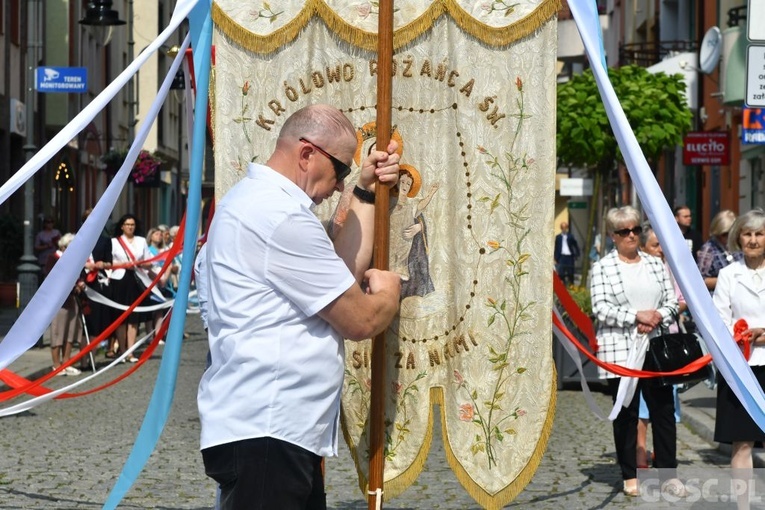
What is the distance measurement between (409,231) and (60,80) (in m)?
16.7

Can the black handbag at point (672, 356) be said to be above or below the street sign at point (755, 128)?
below

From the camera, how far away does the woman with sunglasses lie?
848 cm

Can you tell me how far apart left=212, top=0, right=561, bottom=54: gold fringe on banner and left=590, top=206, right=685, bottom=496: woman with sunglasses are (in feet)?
9.70

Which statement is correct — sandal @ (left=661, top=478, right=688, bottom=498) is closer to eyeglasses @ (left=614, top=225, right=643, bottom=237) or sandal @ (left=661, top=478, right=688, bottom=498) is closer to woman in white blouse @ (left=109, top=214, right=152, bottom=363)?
eyeglasses @ (left=614, top=225, right=643, bottom=237)

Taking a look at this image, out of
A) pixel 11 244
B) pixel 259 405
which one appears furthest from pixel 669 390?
pixel 11 244

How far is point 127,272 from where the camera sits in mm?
17547

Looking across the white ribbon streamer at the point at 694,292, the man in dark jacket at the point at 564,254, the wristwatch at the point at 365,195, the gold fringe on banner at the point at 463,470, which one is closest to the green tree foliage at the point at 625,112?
the gold fringe on banner at the point at 463,470

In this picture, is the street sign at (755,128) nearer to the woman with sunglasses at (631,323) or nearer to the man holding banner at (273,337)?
the woman with sunglasses at (631,323)

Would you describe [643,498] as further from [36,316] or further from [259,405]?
[259,405]

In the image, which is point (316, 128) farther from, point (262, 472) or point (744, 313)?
point (744, 313)

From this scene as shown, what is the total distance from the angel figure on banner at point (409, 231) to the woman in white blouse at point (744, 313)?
241cm

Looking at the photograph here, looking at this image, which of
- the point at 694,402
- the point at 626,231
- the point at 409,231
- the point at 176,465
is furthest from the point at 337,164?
the point at 694,402

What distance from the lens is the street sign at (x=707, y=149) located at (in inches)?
1033

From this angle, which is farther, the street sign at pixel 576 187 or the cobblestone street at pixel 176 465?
the street sign at pixel 576 187
